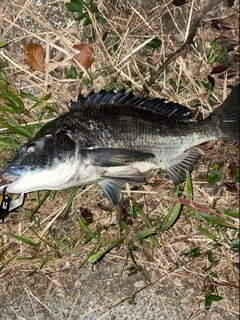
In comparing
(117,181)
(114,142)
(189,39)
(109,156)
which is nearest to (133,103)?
(114,142)

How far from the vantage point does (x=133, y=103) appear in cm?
362

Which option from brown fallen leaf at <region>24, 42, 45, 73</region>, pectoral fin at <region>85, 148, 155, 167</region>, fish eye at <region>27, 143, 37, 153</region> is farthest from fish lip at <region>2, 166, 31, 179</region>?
brown fallen leaf at <region>24, 42, 45, 73</region>

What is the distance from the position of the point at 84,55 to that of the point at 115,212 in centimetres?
150

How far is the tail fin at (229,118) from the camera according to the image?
351 centimetres

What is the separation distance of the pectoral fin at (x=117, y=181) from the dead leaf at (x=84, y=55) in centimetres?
113

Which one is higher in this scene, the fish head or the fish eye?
the fish eye

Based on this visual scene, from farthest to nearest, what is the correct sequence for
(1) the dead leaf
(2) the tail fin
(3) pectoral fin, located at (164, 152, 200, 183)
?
(1) the dead leaf → (3) pectoral fin, located at (164, 152, 200, 183) → (2) the tail fin

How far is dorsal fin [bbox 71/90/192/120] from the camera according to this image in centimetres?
358

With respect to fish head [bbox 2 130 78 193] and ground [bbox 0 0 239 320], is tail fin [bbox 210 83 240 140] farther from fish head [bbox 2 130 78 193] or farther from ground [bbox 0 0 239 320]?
fish head [bbox 2 130 78 193]

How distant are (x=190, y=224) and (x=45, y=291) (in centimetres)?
153

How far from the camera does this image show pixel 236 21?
3742 mm

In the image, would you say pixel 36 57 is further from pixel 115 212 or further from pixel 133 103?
pixel 115 212

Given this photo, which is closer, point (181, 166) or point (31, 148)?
point (31, 148)

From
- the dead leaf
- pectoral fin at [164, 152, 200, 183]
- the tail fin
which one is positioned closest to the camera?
the tail fin
